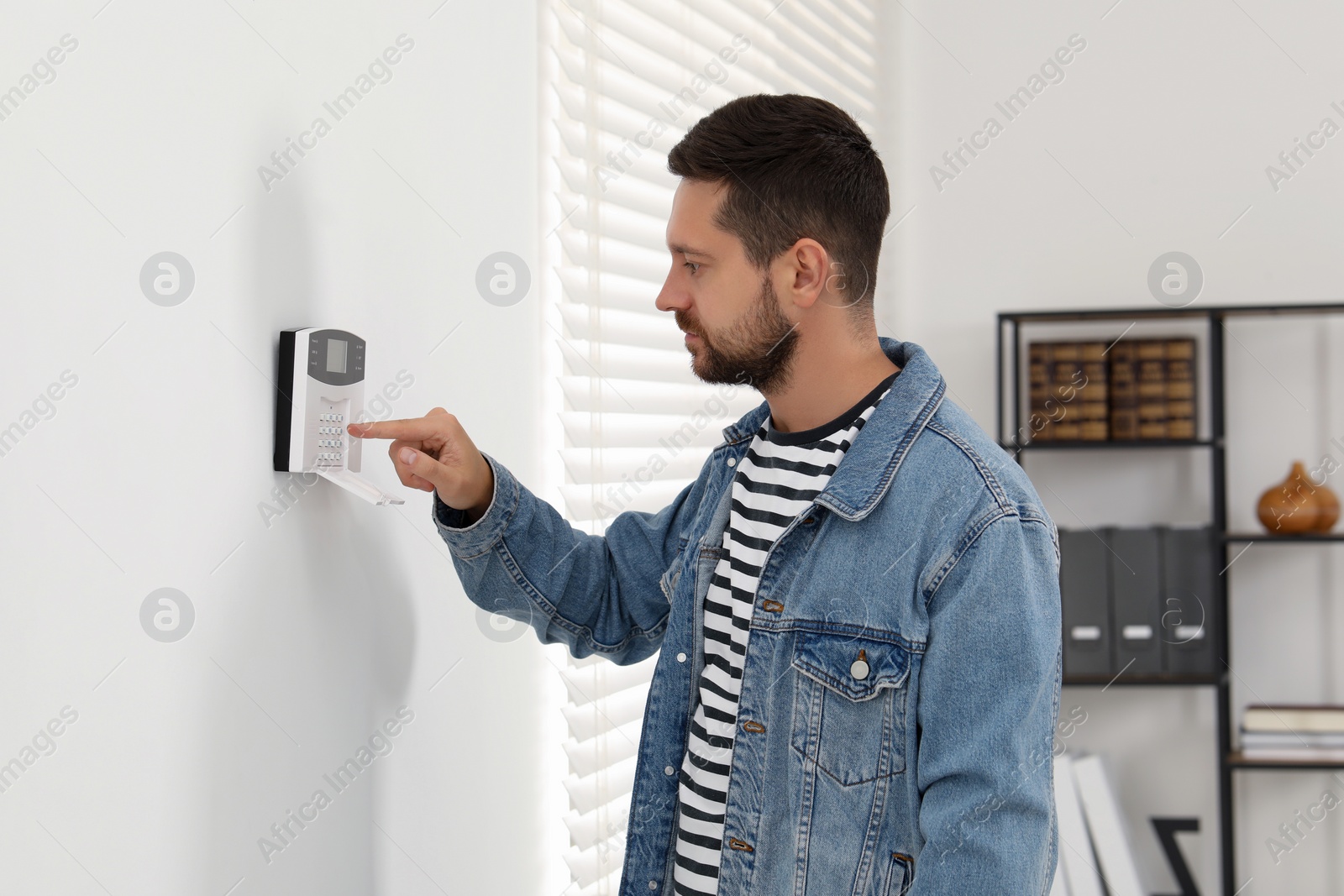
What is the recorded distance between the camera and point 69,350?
793 mm

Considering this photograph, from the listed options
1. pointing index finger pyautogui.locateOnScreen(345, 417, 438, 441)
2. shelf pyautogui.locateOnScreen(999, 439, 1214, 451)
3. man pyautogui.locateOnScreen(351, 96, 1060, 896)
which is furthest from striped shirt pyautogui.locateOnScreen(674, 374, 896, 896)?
shelf pyautogui.locateOnScreen(999, 439, 1214, 451)

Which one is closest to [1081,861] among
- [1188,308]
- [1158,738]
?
[1158,738]

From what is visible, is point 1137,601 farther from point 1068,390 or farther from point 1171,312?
point 1171,312

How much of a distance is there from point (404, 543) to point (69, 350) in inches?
19.2

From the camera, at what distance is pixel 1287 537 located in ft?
8.29

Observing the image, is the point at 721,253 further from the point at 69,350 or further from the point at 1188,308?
the point at 1188,308

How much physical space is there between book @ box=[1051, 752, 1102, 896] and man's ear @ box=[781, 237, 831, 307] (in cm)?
179

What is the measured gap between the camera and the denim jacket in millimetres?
913

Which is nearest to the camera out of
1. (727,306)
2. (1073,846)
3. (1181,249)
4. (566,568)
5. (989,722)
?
(989,722)

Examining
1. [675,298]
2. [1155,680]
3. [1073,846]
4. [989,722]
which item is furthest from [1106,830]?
[675,298]

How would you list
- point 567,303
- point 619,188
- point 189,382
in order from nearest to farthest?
point 189,382, point 567,303, point 619,188

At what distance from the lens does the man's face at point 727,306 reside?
3.69ft

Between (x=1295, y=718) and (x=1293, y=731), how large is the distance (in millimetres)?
33

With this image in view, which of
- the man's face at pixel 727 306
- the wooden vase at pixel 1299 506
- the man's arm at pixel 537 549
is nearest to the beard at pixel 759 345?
the man's face at pixel 727 306
